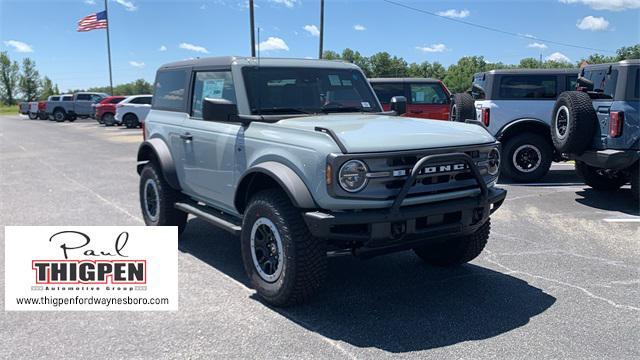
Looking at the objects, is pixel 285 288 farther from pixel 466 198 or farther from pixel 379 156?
pixel 466 198

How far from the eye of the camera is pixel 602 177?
365 inches

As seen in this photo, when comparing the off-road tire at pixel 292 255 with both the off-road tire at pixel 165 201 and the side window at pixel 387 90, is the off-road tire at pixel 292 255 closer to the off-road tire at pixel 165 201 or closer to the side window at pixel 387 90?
the off-road tire at pixel 165 201

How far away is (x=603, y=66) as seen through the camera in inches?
338

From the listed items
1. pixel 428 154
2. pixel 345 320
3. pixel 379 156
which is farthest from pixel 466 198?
pixel 345 320

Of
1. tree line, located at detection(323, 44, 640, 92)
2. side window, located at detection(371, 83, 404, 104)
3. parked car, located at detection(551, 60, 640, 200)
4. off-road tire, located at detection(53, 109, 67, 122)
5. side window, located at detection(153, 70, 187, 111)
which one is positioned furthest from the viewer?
tree line, located at detection(323, 44, 640, 92)

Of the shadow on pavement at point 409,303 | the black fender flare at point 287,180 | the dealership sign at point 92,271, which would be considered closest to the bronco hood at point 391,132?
the black fender flare at point 287,180

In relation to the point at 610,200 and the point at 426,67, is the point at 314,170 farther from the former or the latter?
the point at 426,67

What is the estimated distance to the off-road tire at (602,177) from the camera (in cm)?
926

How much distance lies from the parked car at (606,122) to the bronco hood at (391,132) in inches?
153

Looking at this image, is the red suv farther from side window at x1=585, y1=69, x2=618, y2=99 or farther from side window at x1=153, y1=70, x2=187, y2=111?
side window at x1=585, y1=69, x2=618, y2=99

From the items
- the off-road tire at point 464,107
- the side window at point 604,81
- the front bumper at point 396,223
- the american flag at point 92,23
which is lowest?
the front bumper at point 396,223

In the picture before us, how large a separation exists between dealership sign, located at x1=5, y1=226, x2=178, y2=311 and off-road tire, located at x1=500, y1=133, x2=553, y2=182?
294 inches

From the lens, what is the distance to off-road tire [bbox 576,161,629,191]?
926 centimetres

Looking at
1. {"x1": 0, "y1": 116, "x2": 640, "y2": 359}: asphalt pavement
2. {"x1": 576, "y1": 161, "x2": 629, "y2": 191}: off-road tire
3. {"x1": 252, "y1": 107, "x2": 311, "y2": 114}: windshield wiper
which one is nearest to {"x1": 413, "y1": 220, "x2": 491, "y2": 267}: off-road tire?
{"x1": 0, "y1": 116, "x2": 640, "y2": 359}: asphalt pavement
